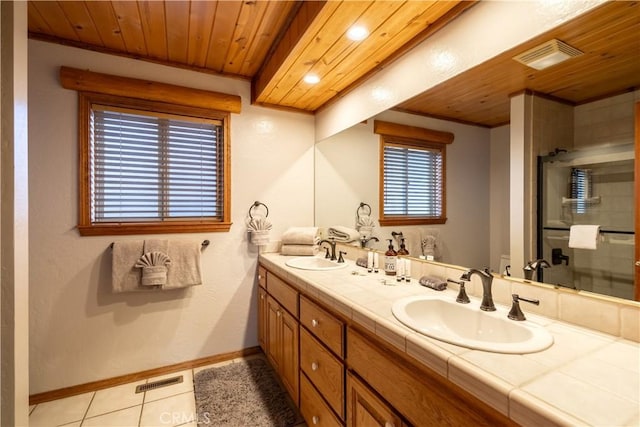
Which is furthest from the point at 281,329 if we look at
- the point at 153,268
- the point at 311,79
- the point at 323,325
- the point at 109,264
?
the point at 311,79

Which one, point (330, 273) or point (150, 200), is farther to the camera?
point (150, 200)

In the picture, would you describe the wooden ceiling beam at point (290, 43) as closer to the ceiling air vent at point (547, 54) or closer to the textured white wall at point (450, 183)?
the textured white wall at point (450, 183)

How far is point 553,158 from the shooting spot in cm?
104

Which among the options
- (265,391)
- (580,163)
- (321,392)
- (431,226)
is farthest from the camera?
(265,391)

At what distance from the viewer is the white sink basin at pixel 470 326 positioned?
0.78 m

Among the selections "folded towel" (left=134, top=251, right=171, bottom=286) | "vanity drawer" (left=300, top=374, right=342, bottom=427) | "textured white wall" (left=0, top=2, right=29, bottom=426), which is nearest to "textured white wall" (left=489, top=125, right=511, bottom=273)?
"vanity drawer" (left=300, top=374, right=342, bottom=427)

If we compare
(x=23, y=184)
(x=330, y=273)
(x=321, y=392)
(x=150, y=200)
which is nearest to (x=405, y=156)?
(x=330, y=273)

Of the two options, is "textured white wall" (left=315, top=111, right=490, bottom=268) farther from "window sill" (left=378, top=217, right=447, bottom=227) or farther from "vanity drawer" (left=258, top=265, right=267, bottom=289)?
"vanity drawer" (left=258, top=265, right=267, bottom=289)

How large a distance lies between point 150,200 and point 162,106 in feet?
2.28

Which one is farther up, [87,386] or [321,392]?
[321,392]

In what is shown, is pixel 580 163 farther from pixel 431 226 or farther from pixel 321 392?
pixel 321 392

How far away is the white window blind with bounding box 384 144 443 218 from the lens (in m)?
1.58

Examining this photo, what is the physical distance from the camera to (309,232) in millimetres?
2348

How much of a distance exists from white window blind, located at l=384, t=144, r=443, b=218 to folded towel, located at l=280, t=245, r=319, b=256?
697 mm
